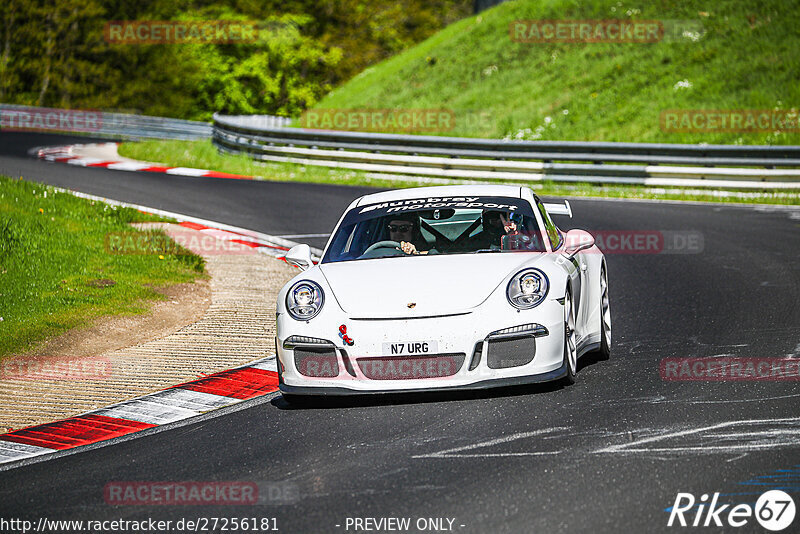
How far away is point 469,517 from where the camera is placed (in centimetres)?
480

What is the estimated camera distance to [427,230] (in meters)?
8.27

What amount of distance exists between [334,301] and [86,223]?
8.33 meters

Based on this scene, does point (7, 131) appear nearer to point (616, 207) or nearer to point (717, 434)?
point (616, 207)

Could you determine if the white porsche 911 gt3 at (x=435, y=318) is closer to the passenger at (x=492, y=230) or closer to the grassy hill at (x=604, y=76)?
the passenger at (x=492, y=230)

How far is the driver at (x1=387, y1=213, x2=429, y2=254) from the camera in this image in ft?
26.0

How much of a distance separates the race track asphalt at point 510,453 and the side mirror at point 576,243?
2.73 ft

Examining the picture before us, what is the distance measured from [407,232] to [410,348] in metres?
1.58

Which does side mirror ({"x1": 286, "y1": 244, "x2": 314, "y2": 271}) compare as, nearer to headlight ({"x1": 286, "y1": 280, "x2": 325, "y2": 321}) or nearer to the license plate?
headlight ({"x1": 286, "y1": 280, "x2": 325, "y2": 321})

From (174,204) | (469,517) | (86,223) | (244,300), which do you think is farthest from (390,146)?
(469,517)

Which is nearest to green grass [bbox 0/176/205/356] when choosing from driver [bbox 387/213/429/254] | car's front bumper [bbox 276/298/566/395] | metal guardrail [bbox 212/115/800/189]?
driver [bbox 387/213/429/254]

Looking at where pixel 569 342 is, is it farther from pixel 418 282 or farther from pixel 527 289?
pixel 418 282

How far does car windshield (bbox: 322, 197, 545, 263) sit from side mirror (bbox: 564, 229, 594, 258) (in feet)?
0.59

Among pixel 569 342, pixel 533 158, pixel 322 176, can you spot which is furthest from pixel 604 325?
pixel 322 176

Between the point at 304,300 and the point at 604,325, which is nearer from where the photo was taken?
the point at 304,300
